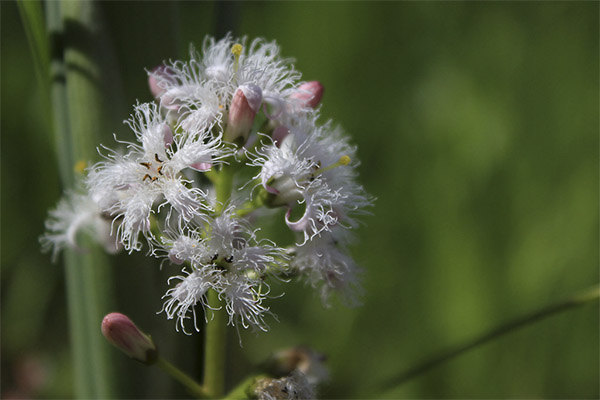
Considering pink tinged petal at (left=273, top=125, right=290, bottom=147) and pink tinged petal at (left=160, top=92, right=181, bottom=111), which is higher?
pink tinged petal at (left=160, top=92, right=181, bottom=111)

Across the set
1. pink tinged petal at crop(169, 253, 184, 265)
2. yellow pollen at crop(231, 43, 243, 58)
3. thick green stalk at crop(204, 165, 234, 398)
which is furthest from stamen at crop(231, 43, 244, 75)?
pink tinged petal at crop(169, 253, 184, 265)

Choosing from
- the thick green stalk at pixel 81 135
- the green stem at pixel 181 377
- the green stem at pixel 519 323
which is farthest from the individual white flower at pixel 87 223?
the green stem at pixel 519 323

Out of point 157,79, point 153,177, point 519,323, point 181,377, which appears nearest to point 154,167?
point 153,177

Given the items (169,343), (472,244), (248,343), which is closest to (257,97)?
(169,343)

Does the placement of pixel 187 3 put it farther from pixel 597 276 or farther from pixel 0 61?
pixel 597 276

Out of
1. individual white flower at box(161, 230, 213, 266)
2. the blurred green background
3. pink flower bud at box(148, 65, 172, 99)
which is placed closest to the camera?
individual white flower at box(161, 230, 213, 266)

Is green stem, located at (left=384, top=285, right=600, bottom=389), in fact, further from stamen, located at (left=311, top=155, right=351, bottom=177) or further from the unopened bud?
stamen, located at (left=311, top=155, right=351, bottom=177)
